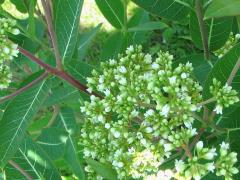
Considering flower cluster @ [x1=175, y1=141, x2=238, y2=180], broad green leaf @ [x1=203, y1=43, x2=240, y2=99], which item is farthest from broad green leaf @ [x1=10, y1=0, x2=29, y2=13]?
flower cluster @ [x1=175, y1=141, x2=238, y2=180]

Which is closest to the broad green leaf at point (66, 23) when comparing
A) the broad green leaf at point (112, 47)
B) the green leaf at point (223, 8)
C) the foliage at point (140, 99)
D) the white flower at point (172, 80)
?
the foliage at point (140, 99)

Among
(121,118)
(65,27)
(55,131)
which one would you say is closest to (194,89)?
(121,118)

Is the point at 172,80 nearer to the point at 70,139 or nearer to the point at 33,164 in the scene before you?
the point at 33,164

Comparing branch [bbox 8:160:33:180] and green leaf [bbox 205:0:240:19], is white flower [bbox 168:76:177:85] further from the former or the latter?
branch [bbox 8:160:33:180]

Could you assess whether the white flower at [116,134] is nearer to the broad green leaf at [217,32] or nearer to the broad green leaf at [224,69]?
the broad green leaf at [224,69]

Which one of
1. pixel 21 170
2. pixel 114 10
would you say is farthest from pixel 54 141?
pixel 114 10

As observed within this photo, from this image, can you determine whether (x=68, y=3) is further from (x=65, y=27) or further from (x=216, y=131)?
(x=216, y=131)

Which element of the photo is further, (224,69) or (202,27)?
(202,27)
